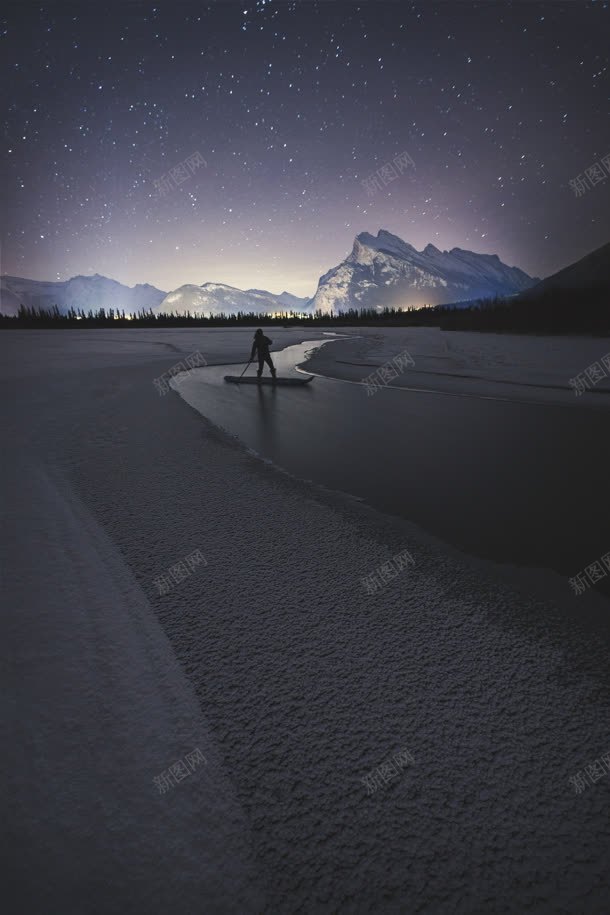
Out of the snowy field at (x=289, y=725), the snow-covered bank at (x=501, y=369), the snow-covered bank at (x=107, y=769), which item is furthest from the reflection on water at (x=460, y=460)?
the snow-covered bank at (x=107, y=769)

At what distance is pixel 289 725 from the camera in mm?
1877

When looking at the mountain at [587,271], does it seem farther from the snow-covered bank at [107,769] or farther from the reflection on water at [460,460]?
the snow-covered bank at [107,769]

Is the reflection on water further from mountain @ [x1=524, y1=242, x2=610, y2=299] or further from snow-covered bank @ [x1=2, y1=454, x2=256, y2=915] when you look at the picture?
mountain @ [x1=524, y1=242, x2=610, y2=299]

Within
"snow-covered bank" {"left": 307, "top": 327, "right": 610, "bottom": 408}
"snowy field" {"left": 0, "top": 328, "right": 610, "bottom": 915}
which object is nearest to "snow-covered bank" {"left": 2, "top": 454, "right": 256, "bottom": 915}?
"snowy field" {"left": 0, "top": 328, "right": 610, "bottom": 915}

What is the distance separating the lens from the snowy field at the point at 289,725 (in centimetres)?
138

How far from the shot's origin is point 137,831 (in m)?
1.49

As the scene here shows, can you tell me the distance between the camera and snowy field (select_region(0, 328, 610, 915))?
138 cm

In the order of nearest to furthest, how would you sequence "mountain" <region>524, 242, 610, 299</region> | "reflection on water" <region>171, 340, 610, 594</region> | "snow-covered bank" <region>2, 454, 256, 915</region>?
"snow-covered bank" <region>2, 454, 256, 915</region> < "reflection on water" <region>171, 340, 610, 594</region> < "mountain" <region>524, 242, 610, 299</region>

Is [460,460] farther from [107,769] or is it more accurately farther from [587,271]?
[587,271]

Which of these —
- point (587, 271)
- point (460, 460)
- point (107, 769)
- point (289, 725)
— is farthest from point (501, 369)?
point (587, 271)

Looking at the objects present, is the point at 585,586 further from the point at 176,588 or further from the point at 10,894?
the point at 10,894

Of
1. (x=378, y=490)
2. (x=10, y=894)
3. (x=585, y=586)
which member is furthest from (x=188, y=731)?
(x=378, y=490)

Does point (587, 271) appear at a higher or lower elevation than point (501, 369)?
higher

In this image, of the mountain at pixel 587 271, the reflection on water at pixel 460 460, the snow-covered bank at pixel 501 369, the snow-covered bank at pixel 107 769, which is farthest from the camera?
the mountain at pixel 587 271
